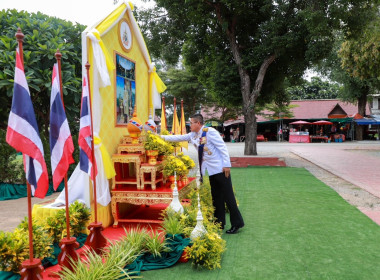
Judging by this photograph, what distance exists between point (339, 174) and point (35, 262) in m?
10.7

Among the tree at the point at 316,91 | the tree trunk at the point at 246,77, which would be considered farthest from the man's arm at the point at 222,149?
the tree at the point at 316,91

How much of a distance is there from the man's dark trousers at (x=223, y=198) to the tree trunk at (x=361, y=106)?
30.5m

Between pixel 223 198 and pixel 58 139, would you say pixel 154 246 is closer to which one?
pixel 223 198

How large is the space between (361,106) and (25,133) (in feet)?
116

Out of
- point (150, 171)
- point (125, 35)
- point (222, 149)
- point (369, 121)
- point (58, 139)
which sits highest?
point (125, 35)

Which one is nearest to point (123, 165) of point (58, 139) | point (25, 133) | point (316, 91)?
point (58, 139)

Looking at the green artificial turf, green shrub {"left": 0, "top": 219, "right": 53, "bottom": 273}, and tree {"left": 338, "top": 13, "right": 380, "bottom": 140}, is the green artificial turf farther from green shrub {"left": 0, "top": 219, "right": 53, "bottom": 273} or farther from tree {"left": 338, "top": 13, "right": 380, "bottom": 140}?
tree {"left": 338, "top": 13, "right": 380, "bottom": 140}

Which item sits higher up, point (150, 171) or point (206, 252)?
point (150, 171)

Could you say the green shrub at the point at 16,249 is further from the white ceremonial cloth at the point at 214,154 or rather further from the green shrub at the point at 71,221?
the white ceremonial cloth at the point at 214,154

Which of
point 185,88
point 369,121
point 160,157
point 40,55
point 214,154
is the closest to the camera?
point 214,154

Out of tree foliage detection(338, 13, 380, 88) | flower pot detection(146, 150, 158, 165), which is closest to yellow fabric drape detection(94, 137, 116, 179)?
flower pot detection(146, 150, 158, 165)

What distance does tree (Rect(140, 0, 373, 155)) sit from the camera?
13078mm

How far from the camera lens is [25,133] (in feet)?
9.43

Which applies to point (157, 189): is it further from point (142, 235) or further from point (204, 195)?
point (142, 235)
